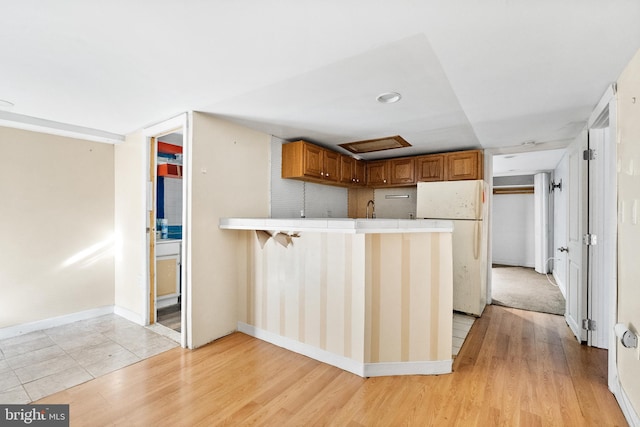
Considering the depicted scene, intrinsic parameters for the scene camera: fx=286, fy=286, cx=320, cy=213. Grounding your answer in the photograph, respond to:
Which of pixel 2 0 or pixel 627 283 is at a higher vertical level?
pixel 2 0

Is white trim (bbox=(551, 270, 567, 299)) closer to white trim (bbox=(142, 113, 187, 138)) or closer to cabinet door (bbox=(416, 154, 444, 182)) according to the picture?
cabinet door (bbox=(416, 154, 444, 182))

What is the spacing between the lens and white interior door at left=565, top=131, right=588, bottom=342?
289 cm

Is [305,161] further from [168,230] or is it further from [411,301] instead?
[168,230]

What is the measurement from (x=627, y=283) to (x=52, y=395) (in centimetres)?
400

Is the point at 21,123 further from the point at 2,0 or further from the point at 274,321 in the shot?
the point at 274,321

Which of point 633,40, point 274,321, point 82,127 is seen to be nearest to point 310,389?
point 274,321

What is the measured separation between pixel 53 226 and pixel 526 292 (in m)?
6.87

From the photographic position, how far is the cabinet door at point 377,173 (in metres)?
4.70

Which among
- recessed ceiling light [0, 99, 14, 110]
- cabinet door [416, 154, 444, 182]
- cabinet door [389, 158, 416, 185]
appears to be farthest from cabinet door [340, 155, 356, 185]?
recessed ceiling light [0, 99, 14, 110]

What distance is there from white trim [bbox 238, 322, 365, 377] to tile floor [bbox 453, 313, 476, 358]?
1.03 m

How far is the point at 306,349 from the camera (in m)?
2.61

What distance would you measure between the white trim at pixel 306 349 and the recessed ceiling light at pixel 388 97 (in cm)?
219

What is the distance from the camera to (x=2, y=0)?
52.2 inches

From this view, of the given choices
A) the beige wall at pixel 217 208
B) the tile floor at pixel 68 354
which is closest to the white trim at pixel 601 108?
the beige wall at pixel 217 208
